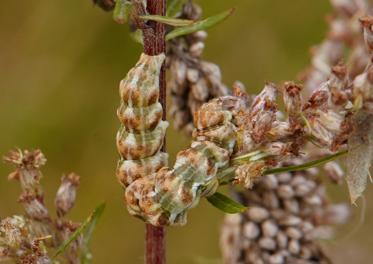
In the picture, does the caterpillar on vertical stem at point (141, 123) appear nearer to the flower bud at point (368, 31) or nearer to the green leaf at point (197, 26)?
the green leaf at point (197, 26)

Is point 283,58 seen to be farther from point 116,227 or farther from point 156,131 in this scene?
point 156,131

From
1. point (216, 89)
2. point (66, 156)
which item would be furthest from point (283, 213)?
point (66, 156)

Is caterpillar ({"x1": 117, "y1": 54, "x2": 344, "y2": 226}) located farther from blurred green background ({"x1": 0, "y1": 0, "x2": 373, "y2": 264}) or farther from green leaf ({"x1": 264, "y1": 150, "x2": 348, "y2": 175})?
blurred green background ({"x1": 0, "y1": 0, "x2": 373, "y2": 264})

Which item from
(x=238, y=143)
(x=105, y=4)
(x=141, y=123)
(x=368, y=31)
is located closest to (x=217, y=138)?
(x=238, y=143)

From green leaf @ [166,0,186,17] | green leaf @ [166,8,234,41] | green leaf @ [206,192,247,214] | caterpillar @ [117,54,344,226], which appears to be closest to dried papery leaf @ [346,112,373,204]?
caterpillar @ [117,54,344,226]

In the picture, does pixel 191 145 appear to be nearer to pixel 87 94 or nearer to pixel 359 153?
pixel 359 153
